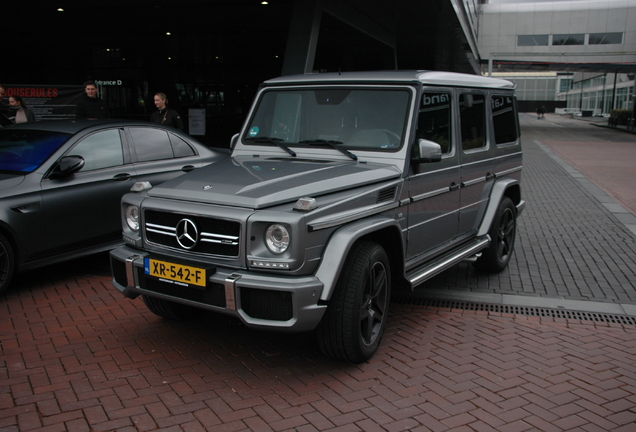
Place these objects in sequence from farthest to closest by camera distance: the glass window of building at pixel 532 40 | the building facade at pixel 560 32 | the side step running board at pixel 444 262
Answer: the glass window of building at pixel 532 40 < the building facade at pixel 560 32 < the side step running board at pixel 444 262

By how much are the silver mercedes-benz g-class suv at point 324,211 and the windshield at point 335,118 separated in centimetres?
1

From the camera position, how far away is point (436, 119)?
501cm

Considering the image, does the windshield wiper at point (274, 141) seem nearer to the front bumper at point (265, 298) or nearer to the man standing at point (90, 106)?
the front bumper at point (265, 298)

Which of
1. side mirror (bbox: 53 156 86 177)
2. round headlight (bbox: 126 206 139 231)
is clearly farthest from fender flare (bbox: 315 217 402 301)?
side mirror (bbox: 53 156 86 177)

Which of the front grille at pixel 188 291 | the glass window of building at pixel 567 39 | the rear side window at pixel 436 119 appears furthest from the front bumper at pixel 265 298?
the glass window of building at pixel 567 39

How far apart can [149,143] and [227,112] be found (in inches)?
689

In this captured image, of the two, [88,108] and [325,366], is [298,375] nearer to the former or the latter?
[325,366]

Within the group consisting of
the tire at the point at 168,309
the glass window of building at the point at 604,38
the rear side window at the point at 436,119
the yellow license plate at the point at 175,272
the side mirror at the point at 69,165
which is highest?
the glass window of building at the point at 604,38

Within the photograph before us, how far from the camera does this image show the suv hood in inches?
148

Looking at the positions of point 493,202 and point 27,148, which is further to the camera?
point 493,202

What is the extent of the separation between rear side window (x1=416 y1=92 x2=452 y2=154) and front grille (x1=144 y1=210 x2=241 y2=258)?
1.82 metres

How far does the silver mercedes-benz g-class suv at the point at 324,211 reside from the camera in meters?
3.62

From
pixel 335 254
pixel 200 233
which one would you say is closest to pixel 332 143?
pixel 335 254

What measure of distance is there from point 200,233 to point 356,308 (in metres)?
1.12
